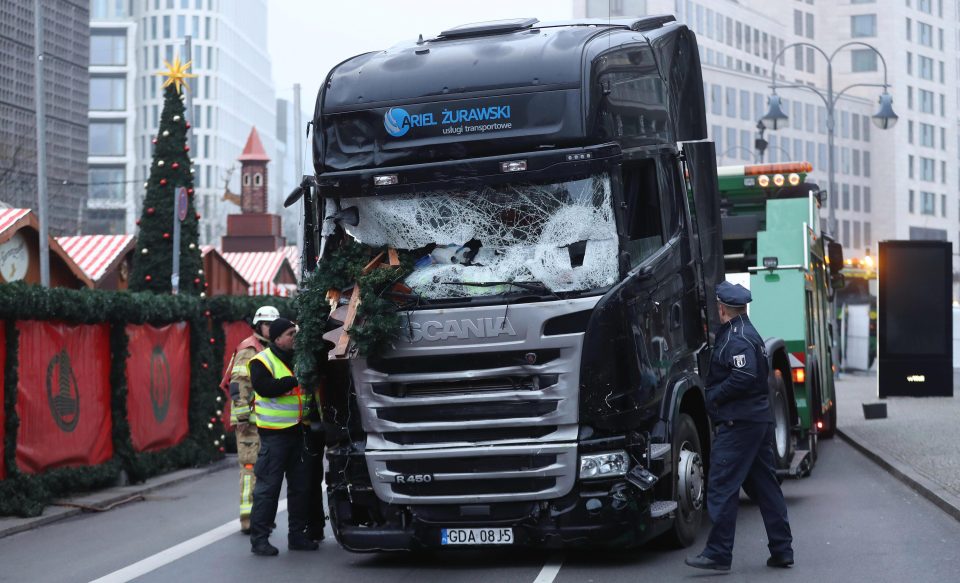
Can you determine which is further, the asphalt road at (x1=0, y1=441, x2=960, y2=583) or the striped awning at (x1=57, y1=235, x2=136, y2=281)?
the striped awning at (x1=57, y1=235, x2=136, y2=281)

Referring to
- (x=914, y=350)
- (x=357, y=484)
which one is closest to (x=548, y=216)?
(x=357, y=484)

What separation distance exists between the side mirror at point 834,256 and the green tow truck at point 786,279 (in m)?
1.24

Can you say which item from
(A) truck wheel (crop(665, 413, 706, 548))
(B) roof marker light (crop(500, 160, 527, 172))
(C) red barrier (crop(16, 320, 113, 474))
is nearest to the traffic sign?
(C) red barrier (crop(16, 320, 113, 474))

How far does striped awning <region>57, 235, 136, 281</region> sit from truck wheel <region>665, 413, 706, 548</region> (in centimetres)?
2920

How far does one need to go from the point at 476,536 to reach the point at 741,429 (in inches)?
76.6

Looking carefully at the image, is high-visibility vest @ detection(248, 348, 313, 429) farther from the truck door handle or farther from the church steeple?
the church steeple

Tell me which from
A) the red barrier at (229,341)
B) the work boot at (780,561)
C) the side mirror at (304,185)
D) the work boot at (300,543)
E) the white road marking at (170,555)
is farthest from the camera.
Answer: the red barrier at (229,341)

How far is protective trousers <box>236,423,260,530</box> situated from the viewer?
1278 cm

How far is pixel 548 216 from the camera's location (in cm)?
1002

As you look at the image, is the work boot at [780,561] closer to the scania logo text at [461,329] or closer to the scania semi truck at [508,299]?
the scania semi truck at [508,299]

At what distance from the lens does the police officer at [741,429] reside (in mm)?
9875

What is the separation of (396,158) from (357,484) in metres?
2.30

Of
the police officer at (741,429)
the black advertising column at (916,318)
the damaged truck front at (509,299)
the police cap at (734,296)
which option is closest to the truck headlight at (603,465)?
the damaged truck front at (509,299)

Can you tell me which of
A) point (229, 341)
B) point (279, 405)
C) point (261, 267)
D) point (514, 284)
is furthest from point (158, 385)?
point (261, 267)
